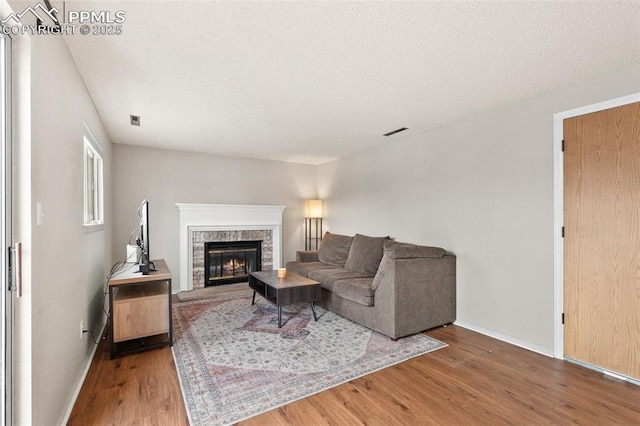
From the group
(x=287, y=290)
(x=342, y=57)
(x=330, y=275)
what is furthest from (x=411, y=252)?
(x=342, y=57)

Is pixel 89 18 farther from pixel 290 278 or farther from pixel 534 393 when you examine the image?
pixel 534 393

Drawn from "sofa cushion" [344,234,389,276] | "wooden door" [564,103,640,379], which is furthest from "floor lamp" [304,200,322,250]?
"wooden door" [564,103,640,379]

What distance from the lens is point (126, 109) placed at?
313 cm

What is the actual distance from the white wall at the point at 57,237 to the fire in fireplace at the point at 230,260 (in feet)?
8.52

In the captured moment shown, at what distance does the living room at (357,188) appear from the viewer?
1474 millimetres

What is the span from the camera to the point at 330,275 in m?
3.90

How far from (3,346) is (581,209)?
3733 mm

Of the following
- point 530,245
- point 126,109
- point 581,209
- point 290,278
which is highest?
point 126,109

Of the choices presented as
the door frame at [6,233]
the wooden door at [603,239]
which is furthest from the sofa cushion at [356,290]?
the door frame at [6,233]

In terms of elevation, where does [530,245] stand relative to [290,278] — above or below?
above

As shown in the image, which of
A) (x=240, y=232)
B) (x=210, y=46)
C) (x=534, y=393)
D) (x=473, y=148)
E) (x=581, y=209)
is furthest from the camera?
(x=240, y=232)

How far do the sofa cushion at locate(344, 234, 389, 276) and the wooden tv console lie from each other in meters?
2.33

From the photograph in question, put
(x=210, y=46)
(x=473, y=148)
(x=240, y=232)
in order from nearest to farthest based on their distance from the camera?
1. (x=210, y=46)
2. (x=473, y=148)
3. (x=240, y=232)

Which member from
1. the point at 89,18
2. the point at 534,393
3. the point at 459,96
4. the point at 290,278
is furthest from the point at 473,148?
the point at 89,18
